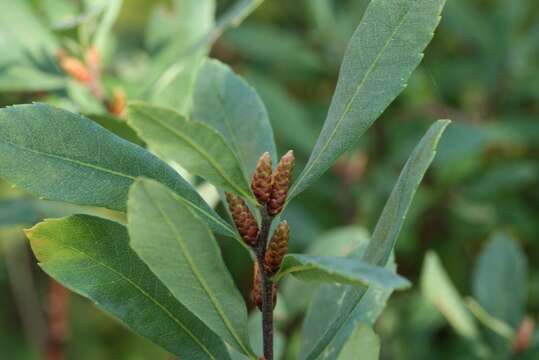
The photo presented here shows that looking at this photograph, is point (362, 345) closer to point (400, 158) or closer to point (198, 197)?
point (198, 197)

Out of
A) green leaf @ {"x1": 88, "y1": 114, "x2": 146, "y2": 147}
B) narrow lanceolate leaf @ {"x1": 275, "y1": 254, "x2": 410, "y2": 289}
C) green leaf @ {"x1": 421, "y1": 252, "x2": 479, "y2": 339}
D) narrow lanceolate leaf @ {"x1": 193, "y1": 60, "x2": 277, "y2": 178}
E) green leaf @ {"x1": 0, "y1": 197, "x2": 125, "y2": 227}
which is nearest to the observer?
narrow lanceolate leaf @ {"x1": 275, "y1": 254, "x2": 410, "y2": 289}

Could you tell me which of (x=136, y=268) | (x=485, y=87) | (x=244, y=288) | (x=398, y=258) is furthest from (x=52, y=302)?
(x=485, y=87)

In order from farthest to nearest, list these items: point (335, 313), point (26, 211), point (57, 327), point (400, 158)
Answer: point (400, 158) < point (57, 327) < point (26, 211) < point (335, 313)

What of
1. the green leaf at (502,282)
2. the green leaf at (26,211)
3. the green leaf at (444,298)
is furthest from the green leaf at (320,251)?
the green leaf at (26,211)

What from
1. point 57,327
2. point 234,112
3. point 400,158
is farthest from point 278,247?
point 400,158

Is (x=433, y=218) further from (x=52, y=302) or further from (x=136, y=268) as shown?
(x=136, y=268)

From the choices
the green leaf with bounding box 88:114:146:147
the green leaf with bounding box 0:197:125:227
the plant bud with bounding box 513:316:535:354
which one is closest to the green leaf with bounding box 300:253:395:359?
the green leaf with bounding box 88:114:146:147

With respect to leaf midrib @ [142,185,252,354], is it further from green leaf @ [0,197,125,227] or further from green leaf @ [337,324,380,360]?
green leaf @ [0,197,125,227]
